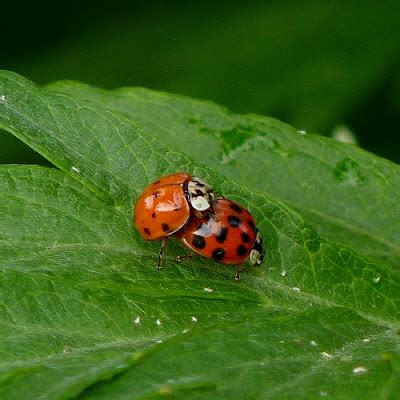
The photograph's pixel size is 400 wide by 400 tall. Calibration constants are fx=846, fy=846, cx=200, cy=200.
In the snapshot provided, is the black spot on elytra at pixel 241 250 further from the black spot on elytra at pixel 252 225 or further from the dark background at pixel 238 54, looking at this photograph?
the dark background at pixel 238 54

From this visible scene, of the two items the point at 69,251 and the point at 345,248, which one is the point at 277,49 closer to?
the point at 345,248

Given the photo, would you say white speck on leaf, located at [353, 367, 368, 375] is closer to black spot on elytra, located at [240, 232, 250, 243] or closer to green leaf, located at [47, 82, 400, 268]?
black spot on elytra, located at [240, 232, 250, 243]

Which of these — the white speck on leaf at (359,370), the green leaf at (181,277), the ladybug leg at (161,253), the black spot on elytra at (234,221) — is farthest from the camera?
the black spot on elytra at (234,221)

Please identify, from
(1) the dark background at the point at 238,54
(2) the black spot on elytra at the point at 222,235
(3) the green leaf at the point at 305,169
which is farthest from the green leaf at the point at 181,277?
(1) the dark background at the point at 238,54

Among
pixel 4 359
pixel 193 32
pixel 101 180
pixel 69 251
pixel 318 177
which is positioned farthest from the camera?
pixel 193 32

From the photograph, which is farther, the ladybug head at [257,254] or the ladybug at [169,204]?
the ladybug head at [257,254]

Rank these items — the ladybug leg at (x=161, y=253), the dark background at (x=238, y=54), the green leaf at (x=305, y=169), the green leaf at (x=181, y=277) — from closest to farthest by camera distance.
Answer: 1. the green leaf at (x=181, y=277)
2. the ladybug leg at (x=161, y=253)
3. the green leaf at (x=305, y=169)
4. the dark background at (x=238, y=54)

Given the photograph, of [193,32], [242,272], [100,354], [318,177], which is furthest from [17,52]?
[100,354]

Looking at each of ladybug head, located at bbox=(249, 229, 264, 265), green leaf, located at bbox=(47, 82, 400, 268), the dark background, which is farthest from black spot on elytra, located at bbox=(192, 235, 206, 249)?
the dark background

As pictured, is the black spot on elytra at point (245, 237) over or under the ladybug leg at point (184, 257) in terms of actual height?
over
